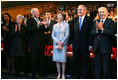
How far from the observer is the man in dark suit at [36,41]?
4.07 m

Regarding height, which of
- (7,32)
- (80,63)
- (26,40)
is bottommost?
(80,63)

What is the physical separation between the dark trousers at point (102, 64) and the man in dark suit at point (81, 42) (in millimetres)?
198

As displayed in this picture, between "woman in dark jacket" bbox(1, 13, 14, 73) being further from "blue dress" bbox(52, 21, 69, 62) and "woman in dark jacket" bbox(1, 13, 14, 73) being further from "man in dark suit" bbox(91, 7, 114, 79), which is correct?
"man in dark suit" bbox(91, 7, 114, 79)

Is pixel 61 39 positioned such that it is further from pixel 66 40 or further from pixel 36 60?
pixel 36 60

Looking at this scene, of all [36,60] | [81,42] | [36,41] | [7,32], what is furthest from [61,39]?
[7,32]

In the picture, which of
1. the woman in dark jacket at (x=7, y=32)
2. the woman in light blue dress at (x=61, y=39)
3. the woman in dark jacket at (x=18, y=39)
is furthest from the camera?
the woman in dark jacket at (x=7, y=32)

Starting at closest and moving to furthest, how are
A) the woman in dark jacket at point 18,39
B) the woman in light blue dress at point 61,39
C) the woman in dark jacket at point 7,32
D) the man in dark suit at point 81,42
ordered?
the man in dark suit at point 81,42 < the woman in light blue dress at point 61,39 < the woman in dark jacket at point 18,39 < the woman in dark jacket at point 7,32

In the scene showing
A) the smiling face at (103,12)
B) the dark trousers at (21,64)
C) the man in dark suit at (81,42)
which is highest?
the smiling face at (103,12)

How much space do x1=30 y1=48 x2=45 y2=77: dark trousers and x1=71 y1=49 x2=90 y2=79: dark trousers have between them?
717mm

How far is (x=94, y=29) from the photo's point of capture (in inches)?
142

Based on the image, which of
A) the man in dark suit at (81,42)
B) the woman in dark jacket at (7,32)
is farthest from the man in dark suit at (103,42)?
the woman in dark jacket at (7,32)

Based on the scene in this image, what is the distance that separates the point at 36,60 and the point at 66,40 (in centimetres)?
77

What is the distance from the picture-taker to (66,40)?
3.88 meters

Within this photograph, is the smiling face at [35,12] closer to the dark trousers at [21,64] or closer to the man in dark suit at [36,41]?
the man in dark suit at [36,41]
